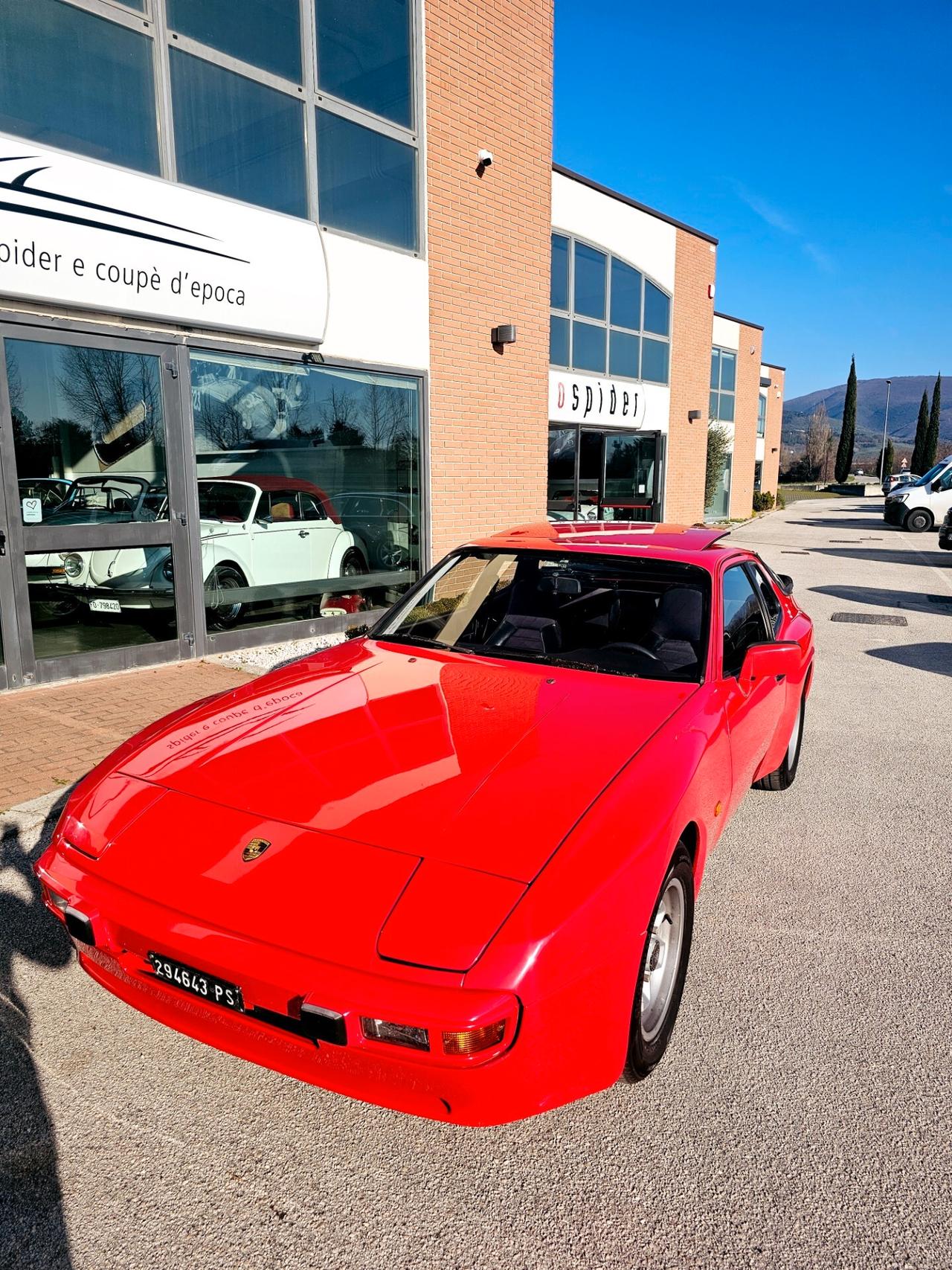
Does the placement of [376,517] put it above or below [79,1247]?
above

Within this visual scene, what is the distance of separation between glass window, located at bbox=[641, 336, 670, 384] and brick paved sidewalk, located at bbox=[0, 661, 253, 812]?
1262 centimetres

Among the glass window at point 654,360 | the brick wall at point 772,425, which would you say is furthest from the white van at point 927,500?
the brick wall at point 772,425

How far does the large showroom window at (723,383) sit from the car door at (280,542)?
22659 mm

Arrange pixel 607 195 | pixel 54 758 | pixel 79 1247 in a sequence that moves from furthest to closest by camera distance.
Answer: pixel 607 195
pixel 54 758
pixel 79 1247

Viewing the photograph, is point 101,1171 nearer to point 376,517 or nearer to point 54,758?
point 54,758

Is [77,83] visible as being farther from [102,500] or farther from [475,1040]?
[475,1040]

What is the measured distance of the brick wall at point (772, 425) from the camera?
4188 cm

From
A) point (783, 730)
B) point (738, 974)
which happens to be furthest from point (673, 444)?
point (738, 974)

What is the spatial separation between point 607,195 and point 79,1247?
16.6 meters

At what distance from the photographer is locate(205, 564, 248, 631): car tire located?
24.3 ft

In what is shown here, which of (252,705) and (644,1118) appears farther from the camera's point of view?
(252,705)

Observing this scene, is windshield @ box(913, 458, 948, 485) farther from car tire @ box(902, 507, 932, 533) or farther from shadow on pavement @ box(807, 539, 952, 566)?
shadow on pavement @ box(807, 539, 952, 566)

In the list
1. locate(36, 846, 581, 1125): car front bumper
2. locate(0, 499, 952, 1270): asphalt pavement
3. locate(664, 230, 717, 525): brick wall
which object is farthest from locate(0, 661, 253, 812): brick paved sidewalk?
locate(664, 230, 717, 525): brick wall

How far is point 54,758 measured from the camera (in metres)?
4.66
